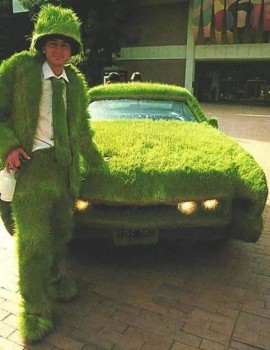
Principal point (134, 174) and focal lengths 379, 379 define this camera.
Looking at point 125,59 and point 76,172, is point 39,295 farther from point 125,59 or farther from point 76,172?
point 125,59

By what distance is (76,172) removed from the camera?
8.36 feet

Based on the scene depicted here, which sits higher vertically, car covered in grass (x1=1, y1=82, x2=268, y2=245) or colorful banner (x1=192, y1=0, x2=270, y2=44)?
colorful banner (x1=192, y1=0, x2=270, y2=44)

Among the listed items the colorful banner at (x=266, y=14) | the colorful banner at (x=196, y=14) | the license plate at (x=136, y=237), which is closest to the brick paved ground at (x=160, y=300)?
the license plate at (x=136, y=237)

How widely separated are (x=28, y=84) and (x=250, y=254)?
8.59 feet

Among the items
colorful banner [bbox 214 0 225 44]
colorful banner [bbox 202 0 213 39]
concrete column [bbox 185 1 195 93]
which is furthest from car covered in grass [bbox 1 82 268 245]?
concrete column [bbox 185 1 195 93]

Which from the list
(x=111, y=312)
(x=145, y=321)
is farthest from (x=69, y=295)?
(x=145, y=321)

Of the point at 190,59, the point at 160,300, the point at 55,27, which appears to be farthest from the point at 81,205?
the point at 190,59

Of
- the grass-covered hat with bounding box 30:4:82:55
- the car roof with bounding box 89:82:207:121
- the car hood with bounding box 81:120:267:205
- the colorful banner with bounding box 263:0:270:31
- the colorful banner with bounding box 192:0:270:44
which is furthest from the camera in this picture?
the colorful banner with bounding box 192:0:270:44

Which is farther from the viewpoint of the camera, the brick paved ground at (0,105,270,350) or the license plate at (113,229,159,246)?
the license plate at (113,229,159,246)

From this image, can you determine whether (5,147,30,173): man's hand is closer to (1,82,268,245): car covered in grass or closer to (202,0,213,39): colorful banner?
(1,82,268,245): car covered in grass

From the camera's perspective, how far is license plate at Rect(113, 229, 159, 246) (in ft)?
9.86

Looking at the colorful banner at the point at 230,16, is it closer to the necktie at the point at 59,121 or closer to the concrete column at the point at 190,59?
the concrete column at the point at 190,59

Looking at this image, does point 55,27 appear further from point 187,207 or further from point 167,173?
point 187,207

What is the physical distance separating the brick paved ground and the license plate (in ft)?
1.18
